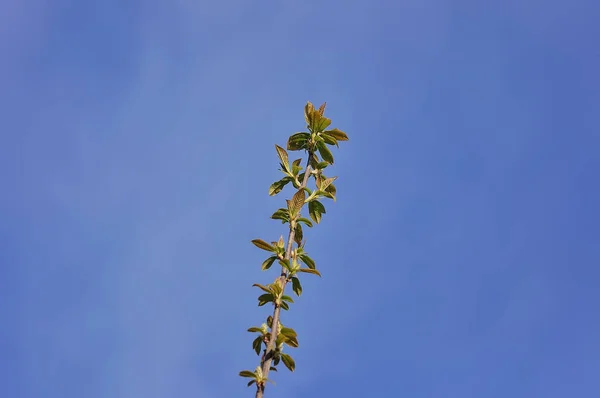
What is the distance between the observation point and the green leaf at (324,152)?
6.77 meters

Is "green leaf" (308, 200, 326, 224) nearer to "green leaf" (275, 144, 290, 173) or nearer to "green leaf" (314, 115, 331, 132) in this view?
"green leaf" (275, 144, 290, 173)

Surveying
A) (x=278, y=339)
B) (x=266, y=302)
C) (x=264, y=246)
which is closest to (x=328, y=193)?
(x=264, y=246)

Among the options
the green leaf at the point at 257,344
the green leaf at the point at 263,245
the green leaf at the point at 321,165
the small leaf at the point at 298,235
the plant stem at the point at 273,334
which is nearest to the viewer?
the plant stem at the point at 273,334

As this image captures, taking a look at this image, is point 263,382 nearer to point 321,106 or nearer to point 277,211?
point 277,211

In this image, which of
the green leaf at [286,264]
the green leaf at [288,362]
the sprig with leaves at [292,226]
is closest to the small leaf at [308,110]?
the sprig with leaves at [292,226]

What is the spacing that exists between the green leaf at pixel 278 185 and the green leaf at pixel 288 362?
7.12 feet

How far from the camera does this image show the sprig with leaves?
16.4 ft

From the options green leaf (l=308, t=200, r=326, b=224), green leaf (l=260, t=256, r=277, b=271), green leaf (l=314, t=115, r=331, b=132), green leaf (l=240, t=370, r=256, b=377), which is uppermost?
green leaf (l=314, t=115, r=331, b=132)

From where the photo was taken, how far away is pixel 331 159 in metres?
6.84

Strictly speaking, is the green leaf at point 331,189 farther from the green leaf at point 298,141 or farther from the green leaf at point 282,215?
the green leaf at point 282,215

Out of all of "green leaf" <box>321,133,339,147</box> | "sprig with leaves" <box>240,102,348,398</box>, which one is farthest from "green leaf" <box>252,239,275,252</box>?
"green leaf" <box>321,133,339,147</box>

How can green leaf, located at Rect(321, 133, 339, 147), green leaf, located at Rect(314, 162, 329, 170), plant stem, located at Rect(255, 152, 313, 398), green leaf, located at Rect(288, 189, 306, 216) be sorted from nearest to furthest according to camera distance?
plant stem, located at Rect(255, 152, 313, 398) < green leaf, located at Rect(288, 189, 306, 216) < green leaf, located at Rect(314, 162, 329, 170) < green leaf, located at Rect(321, 133, 339, 147)

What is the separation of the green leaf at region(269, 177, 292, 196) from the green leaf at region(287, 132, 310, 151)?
412 mm

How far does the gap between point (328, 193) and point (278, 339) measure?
2038 mm
